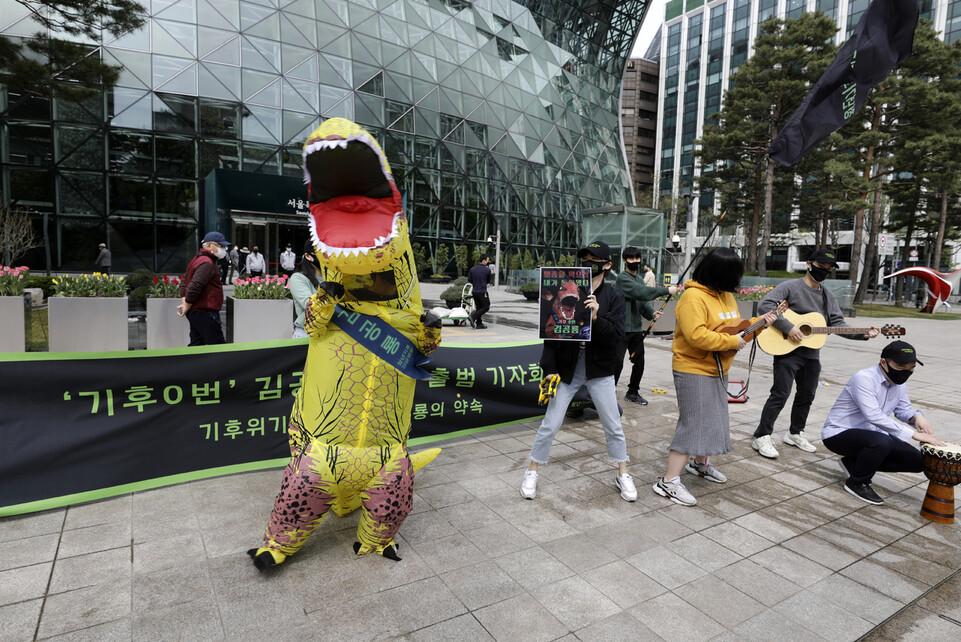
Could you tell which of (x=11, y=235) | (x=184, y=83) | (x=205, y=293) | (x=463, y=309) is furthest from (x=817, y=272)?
(x=184, y=83)

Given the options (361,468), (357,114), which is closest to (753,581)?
(361,468)

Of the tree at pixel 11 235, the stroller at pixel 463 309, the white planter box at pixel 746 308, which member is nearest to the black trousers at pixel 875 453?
the stroller at pixel 463 309

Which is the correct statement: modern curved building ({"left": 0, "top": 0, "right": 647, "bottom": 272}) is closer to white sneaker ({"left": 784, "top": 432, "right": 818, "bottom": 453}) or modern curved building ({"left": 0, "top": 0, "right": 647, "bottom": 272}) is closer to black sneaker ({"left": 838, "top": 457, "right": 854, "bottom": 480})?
white sneaker ({"left": 784, "top": 432, "right": 818, "bottom": 453})

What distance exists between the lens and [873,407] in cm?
409

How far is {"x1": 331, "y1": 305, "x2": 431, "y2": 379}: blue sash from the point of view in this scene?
2.84 metres

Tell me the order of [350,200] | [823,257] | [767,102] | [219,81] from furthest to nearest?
[767,102], [219,81], [823,257], [350,200]

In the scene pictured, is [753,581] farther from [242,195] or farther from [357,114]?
[357,114]

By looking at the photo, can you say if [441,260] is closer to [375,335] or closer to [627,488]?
[627,488]

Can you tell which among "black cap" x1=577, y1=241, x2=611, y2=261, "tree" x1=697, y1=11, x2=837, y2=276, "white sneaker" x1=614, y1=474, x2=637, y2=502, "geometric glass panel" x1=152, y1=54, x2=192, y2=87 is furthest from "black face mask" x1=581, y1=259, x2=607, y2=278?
"geometric glass panel" x1=152, y1=54, x2=192, y2=87

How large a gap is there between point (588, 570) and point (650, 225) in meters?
20.9

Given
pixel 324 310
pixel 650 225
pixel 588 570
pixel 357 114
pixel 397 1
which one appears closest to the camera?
pixel 324 310

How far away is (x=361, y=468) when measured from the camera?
2.83 m

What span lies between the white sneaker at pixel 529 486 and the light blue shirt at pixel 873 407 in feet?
8.21

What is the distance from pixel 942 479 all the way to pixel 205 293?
6708 millimetres
